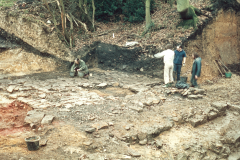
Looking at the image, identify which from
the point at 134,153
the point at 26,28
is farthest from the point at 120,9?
the point at 134,153

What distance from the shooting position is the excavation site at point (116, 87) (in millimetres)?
4980

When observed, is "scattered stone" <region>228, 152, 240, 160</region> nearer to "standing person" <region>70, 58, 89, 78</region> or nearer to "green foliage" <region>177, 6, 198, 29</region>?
"standing person" <region>70, 58, 89, 78</region>

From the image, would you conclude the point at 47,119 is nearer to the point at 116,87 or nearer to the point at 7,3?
the point at 116,87

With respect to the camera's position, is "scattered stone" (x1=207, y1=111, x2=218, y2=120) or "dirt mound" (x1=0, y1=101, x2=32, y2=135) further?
"scattered stone" (x1=207, y1=111, x2=218, y2=120)

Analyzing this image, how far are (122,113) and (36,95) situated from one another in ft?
11.6

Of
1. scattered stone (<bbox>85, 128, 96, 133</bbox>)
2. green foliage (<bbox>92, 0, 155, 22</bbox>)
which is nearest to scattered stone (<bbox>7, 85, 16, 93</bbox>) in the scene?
scattered stone (<bbox>85, 128, 96, 133</bbox>)

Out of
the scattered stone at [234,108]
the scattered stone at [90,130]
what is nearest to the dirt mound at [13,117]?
the scattered stone at [90,130]

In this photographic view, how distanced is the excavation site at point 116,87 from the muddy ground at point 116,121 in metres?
0.03

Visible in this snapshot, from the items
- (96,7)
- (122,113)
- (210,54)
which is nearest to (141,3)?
(96,7)

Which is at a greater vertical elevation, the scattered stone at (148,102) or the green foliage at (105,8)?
the green foliage at (105,8)

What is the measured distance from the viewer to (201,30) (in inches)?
437

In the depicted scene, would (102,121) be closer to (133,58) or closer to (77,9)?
(133,58)

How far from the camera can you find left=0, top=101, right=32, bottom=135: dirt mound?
509cm

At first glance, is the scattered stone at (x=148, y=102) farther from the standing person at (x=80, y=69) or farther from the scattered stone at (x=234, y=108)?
the standing person at (x=80, y=69)
